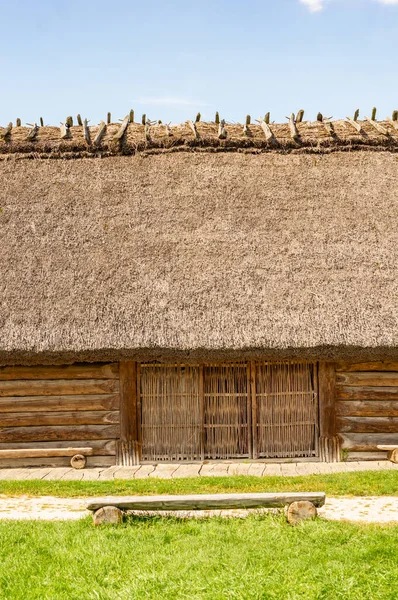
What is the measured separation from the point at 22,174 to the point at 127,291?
12.2 feet

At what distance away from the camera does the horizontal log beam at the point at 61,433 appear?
1175 cm

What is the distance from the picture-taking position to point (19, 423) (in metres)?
11.8

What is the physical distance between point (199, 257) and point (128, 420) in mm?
2844

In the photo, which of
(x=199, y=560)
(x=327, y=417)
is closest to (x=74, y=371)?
(x=327, y=417)

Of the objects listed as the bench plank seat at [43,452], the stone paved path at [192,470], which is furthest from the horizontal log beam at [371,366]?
the bench plank seat at [43,452]

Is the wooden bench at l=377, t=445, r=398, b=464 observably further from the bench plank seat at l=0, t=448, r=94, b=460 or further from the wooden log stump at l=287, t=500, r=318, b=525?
the wooden log stump at l=287, t=500, r=318, b=525

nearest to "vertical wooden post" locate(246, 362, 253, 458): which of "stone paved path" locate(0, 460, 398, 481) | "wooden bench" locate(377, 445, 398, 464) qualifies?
"stone paved path" locate(0, 460, 398, 481)

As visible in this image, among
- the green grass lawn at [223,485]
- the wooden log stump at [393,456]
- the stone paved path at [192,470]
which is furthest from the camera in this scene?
the wooden log stump at [393,456]

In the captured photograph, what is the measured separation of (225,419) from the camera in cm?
1183

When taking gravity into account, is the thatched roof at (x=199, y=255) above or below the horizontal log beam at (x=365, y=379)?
above

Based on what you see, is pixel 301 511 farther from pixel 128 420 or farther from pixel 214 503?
pixel 128 420

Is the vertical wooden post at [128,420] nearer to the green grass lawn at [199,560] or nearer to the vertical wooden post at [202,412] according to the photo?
the vertical wooden post at [202,412]

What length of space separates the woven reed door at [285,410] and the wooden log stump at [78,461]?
108 inches

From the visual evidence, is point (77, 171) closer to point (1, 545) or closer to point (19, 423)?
point (19, 423)
